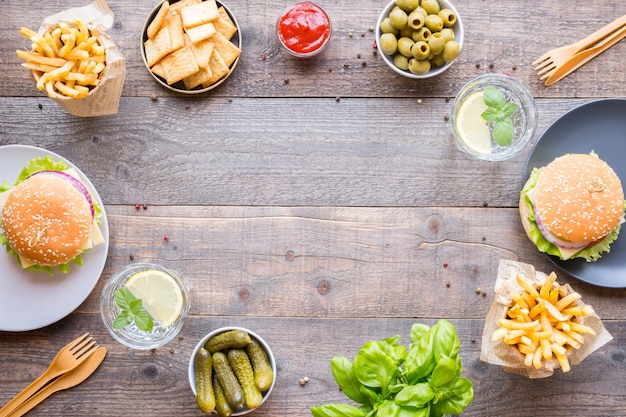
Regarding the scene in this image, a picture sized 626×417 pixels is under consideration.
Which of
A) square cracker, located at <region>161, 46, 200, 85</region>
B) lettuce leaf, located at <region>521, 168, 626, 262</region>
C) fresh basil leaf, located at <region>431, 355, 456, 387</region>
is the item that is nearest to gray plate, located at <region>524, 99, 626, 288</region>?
lettuce leaf, located at <region>521, 168, 626, 262</region>

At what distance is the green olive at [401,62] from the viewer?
6.59ft

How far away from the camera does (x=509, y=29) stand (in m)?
2.10

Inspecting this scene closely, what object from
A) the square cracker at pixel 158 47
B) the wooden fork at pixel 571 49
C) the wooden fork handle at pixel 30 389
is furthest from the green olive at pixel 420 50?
the wooden fork handle at pixel 30 389

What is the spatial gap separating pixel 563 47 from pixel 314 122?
2.69 feet

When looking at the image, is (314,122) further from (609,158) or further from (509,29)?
(609,158)

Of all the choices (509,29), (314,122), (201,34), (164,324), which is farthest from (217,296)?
(509,29)

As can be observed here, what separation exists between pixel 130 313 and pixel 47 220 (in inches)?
14.0

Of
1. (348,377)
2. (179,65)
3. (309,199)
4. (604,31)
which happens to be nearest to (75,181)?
(179,65)

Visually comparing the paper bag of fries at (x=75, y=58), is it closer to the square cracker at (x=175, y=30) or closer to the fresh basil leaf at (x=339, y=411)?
the square cracker at (x=175, y=30)

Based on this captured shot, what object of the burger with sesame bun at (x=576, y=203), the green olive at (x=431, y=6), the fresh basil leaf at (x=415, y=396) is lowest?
the fresh basil leaf at (x=415, y=396)

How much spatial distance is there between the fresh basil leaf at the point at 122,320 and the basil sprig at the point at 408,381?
63 cm

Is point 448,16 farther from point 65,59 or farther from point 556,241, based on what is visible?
point 65,59

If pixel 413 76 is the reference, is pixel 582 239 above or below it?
below

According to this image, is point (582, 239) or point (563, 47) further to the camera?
point (563, 47)
